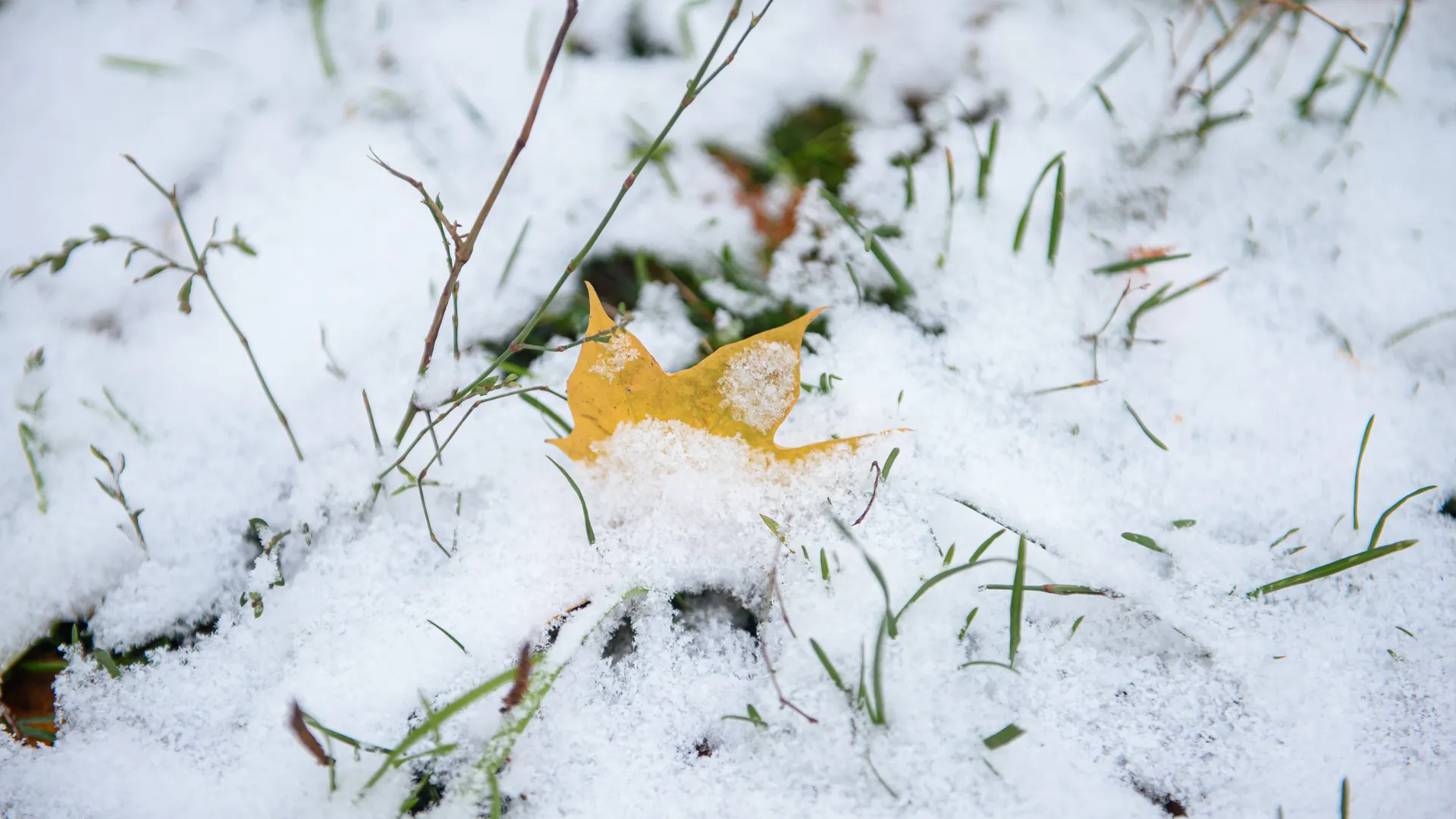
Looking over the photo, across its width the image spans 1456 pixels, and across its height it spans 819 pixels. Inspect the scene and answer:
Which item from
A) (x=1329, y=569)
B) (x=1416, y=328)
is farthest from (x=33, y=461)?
(x=1416, y=328)

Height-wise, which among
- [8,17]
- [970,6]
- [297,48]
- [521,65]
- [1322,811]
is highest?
[8,17]

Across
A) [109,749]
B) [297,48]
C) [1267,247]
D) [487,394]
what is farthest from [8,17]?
[1267,247]

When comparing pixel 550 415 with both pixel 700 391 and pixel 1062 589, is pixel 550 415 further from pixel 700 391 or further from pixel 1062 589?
pixel 1062 589

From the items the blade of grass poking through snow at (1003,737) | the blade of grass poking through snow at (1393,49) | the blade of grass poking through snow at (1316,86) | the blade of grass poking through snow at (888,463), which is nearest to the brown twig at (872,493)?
the blade of grass poking through snow at (888,463)

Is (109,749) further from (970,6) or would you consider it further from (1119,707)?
(970,6)

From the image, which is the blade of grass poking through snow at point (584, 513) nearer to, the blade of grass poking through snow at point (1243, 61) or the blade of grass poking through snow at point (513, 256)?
the blade of grass poking through snow at point (513, 256)

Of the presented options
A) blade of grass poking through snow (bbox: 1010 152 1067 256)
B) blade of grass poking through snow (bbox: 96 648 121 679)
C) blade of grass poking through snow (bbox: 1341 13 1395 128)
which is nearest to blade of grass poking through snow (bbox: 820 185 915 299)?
blade of grass poking through snow (bbox: 1010 152 1067 256)
